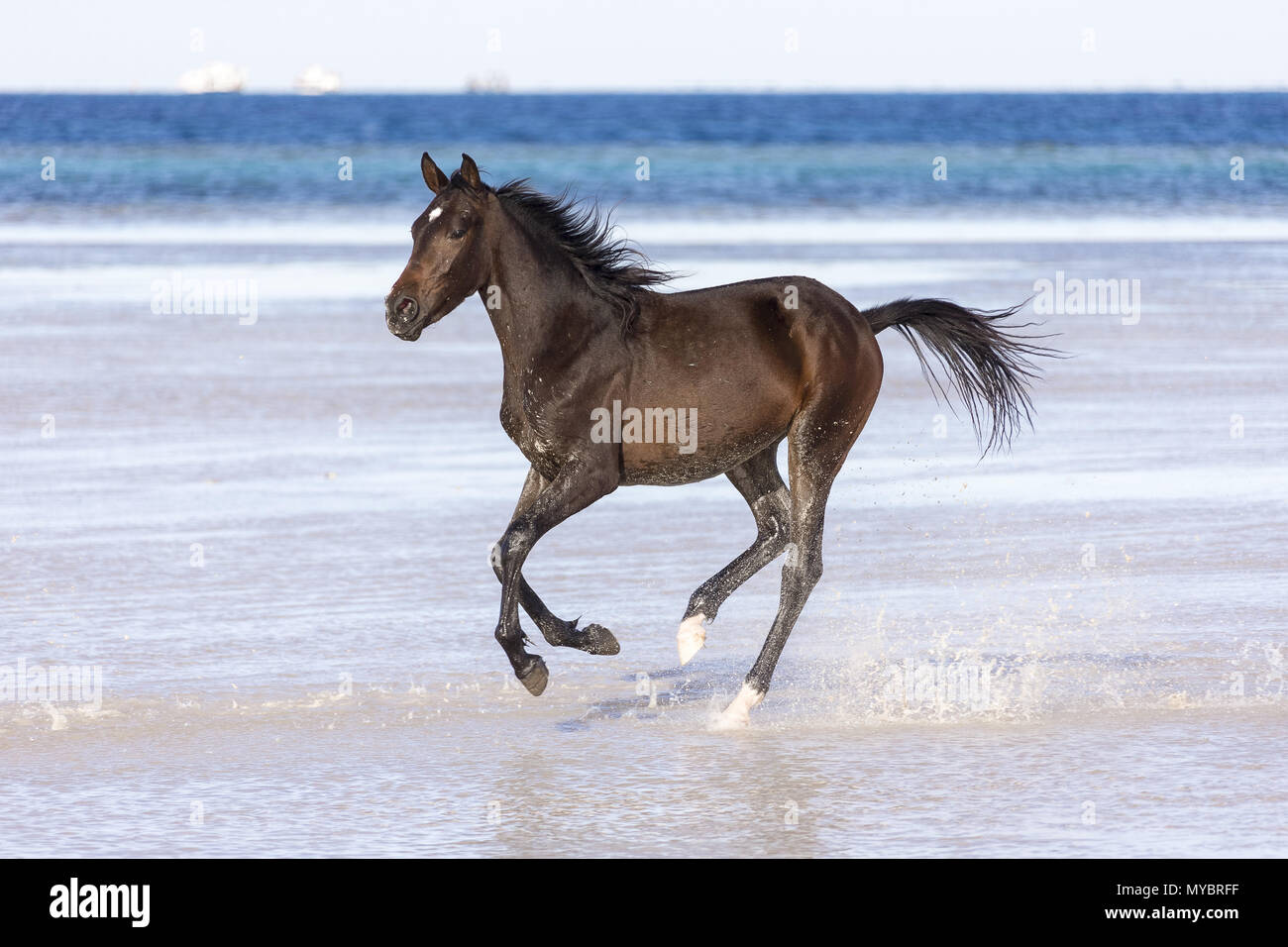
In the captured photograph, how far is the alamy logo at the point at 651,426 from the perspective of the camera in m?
6.73

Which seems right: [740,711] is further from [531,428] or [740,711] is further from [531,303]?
[531,303]

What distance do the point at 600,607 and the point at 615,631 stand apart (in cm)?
33

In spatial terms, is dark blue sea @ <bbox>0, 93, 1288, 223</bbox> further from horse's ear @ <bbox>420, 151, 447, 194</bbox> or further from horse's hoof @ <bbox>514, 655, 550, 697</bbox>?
horse's hoof @ <bbox>514, 655, 550, 697</bbox>

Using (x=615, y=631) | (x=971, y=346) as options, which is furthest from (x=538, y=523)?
(x=971, y=346)

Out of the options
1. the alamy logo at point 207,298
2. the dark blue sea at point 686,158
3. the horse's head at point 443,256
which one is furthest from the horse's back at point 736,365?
the alamy logo at point 207,298

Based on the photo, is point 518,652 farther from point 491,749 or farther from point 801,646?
point 801,646

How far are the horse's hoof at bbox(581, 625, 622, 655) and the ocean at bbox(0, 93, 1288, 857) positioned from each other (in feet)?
0.77

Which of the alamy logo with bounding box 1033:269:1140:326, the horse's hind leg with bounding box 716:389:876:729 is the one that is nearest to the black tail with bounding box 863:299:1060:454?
the horse's hind leg with bounding box 716:389:876:729

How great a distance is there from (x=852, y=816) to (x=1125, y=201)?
31475 mm

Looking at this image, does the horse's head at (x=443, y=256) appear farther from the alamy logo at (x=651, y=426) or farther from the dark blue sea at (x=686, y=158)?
the dark blue sea at (x=686, y=158)

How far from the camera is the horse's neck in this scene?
670 centimetres

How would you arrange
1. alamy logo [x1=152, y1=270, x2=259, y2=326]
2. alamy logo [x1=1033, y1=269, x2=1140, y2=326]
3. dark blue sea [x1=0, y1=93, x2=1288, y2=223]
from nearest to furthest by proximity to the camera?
1. alamy logo [x1=152, y1=270, x2=259, y2=326]
2. alamy logo [x1=1033, y1=269, x2=1140, y2=326]
3. dark blue sea [x1=0, y1=93, x2=1288, y2=223]

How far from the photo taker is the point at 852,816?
5.40m

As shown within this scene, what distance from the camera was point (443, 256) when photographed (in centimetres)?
646
